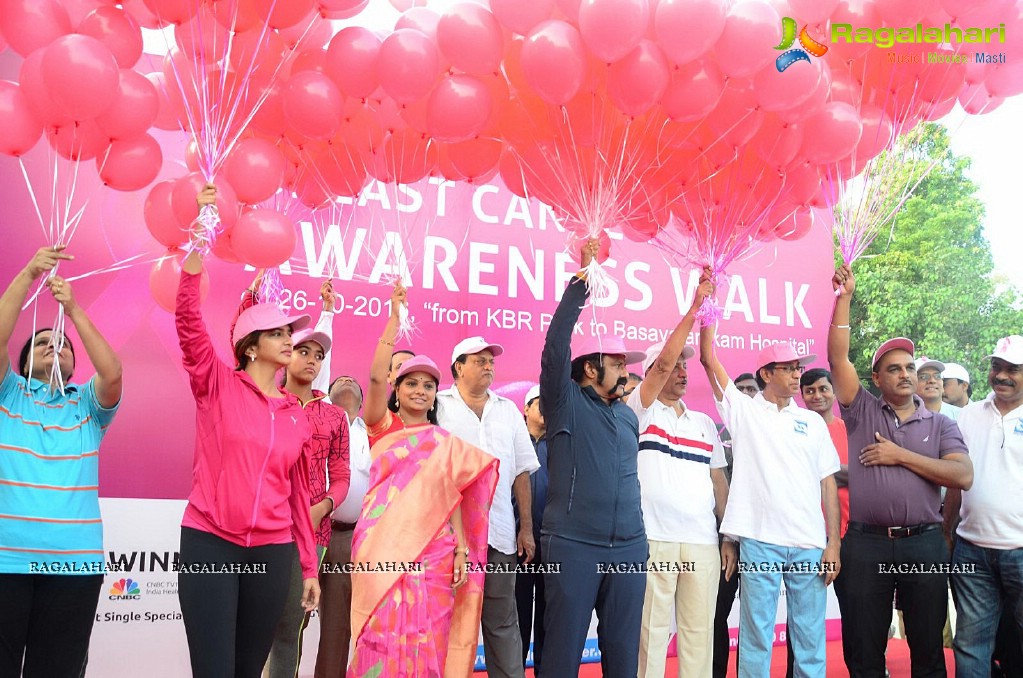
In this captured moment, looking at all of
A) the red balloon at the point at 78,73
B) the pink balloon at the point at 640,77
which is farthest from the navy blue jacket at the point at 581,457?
the red balloon at the point at 78,73

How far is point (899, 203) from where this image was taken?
3816 millimetres

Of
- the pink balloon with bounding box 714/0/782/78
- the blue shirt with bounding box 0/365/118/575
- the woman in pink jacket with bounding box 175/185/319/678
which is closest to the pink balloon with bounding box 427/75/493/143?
the pink balloon with bounding box 714/0/782/78

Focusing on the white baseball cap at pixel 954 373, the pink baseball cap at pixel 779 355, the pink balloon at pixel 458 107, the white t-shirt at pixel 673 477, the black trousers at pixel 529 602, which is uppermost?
the pink balloon at pixel 458 107

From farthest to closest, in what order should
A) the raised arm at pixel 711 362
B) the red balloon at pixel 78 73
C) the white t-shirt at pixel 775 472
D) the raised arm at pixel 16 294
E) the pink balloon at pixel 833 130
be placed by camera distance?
the raised arm at pixel 711 362 < the white t-shirt at pixel 775 472 < the pink balloon at pixel 833 130 < the red balloon at pixel 78 73 < the raised arm at pixel 16 294

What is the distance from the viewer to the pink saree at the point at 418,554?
10.5 feet

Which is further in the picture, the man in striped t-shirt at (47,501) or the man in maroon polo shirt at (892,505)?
the man in maroon polo shirt at (892,505)

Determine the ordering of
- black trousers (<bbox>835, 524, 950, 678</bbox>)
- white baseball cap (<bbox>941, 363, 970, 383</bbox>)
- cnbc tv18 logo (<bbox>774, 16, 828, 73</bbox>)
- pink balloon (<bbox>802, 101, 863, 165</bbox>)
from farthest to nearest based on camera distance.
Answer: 1. white baseball cap (<bbox>941, 363, 970, 383</bbox>)
2. black trousers (<bbox>835, 524, 950, 678</bbox>)
3. pink balloon (<bbox>802, 101, 863, 165</bbox>)
4. cnbc tv18 logo (<bbox>774, 16, 828, 73</bbox>)

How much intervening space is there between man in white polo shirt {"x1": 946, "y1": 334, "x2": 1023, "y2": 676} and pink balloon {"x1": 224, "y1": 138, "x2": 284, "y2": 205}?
334 centimetres

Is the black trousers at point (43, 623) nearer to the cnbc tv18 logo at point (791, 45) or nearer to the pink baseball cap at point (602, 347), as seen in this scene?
the pink baseball cap at point (602, 347)

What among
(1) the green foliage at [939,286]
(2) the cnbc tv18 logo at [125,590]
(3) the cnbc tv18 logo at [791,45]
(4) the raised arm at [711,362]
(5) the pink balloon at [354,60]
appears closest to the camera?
(3) the cnbc tv18 logo at [791,45]

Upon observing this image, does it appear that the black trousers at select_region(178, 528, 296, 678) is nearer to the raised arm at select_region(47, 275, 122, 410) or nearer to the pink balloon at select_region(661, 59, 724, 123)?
the raised arm at select_region(47, 275, 122, 410)

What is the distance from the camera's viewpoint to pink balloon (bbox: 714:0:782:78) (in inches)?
120

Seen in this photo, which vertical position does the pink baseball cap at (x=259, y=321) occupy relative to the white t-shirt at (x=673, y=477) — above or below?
above

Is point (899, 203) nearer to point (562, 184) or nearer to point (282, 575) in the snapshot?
point (562, 184)
